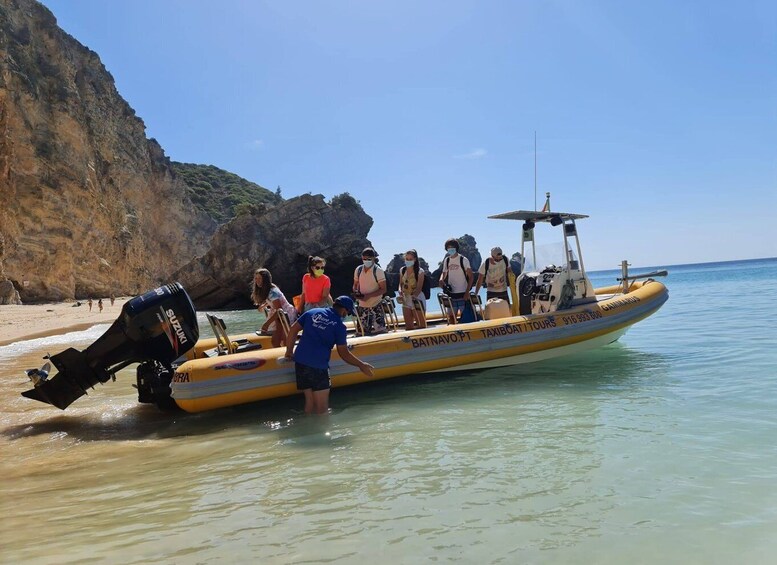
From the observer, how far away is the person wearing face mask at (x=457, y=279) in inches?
308

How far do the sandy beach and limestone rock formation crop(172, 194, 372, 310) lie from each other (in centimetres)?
756

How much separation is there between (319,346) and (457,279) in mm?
3194

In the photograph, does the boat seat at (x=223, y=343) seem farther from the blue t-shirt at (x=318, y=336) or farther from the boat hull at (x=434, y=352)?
the blue t-shirt at (x=318, y=336)

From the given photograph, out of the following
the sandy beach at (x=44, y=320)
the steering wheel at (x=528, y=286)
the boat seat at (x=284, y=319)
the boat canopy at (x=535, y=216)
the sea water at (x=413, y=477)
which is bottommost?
the sea water at (x=413, y=477)

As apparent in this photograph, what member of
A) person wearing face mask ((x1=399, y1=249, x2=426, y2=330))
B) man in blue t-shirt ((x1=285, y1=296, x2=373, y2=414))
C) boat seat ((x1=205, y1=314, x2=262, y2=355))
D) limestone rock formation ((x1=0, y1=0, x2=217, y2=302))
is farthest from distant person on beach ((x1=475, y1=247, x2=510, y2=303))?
limestone rock formation ((x1=0, y1=0, x2=217, y2=302))

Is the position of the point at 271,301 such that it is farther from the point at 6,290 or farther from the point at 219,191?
the point at 219,191

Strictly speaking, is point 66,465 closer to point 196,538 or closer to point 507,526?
point 196,538

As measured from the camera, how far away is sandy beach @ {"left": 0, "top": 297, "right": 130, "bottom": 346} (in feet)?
57.5

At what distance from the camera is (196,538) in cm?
297

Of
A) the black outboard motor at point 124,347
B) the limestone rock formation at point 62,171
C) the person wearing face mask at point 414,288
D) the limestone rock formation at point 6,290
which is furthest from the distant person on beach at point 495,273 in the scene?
the limestone rock formation at point 62,171

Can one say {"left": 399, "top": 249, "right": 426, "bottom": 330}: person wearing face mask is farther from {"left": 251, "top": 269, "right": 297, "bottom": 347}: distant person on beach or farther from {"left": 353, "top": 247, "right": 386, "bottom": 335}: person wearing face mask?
{"left": 251, "top": 269, "right": 297, "bottom": 347}: distant person on beach

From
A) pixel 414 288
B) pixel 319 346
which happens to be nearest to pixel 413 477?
pixel 319 346

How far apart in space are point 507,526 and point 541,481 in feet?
2.26

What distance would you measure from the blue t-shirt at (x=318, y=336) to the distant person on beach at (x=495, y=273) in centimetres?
312
